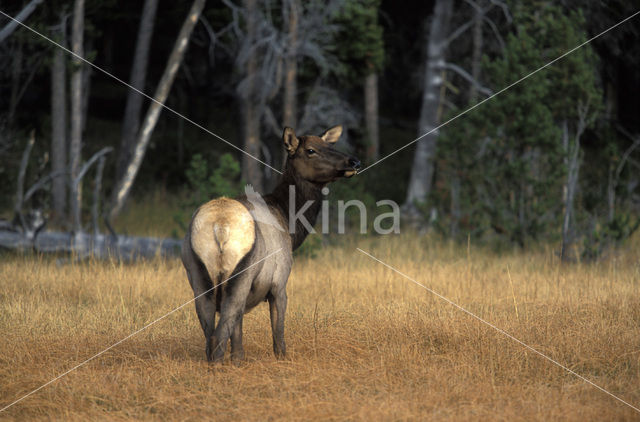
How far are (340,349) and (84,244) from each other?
253 inches

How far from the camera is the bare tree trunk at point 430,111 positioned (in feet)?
54.8

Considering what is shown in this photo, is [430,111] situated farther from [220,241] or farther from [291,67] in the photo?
[220,241]

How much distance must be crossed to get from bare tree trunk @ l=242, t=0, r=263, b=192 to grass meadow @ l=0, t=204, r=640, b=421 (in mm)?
4700

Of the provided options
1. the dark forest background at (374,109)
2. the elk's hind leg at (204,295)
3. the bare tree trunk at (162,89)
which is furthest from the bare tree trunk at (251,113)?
the elk's hind leg at (204,295)

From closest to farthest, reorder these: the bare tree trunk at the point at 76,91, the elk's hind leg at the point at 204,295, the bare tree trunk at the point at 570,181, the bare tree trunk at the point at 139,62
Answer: the elk's hind leg at the point at 204,295
the bare tree trunk at the point at 570,181
the bare tree trunk at the point at 76,91
the bare tree trunk at the point at 139,62

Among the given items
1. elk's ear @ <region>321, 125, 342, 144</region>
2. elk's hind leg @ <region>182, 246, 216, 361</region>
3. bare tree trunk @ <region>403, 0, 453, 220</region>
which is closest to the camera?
elk's hind leg @ <region>182, 246, 216, 361</region>

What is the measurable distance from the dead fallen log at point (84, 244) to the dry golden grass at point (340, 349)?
50.9 inches

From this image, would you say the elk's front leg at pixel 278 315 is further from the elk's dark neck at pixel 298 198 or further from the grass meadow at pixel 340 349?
the elk's dark neck at pixel 298 198

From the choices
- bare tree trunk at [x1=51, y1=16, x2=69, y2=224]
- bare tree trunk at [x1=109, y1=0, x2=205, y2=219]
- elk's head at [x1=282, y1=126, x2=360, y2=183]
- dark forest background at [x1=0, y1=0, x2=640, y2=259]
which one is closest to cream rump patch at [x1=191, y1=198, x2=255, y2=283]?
elk's head at [x1=282, y1=126, x2=360, y2=183]

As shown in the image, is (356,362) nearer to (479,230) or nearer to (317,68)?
(479,230)

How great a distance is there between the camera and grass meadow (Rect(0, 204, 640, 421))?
5.26 meters

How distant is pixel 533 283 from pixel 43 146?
59.5ft

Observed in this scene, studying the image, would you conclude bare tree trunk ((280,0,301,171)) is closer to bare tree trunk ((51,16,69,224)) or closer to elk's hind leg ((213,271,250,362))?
bare tree trunk ((51,16,69,224))

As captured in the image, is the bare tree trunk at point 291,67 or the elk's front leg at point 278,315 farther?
the bare tree trunk at point 291,67
